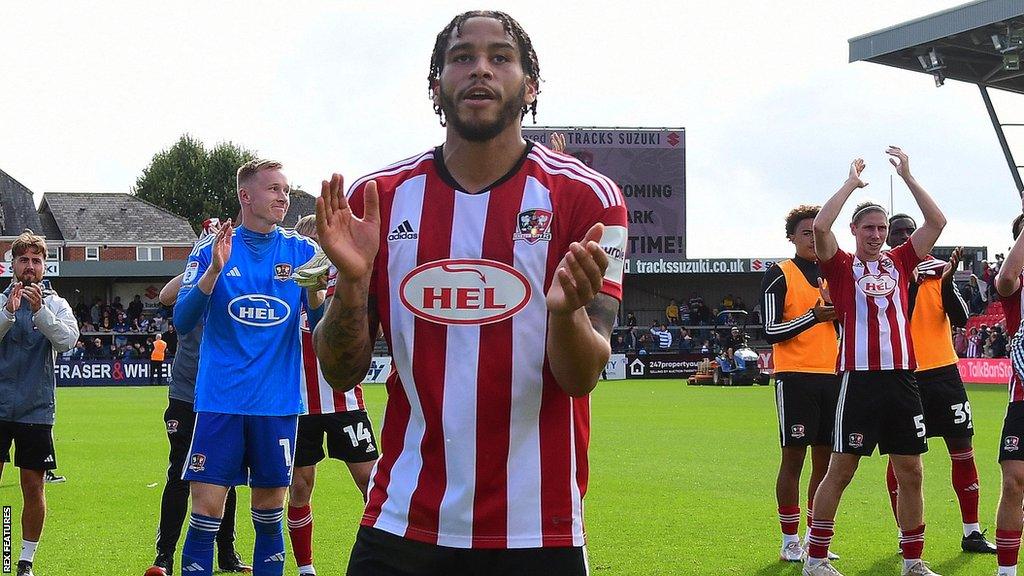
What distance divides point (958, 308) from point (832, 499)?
87.8 inches

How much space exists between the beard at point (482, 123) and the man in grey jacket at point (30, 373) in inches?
199

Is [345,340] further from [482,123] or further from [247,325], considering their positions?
[247,325]

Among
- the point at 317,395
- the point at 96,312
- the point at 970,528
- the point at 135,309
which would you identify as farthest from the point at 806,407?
the point at 96,312

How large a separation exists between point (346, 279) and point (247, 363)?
3.25 m

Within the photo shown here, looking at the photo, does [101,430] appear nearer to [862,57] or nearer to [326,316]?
[326,316]

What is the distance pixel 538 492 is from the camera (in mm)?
3084

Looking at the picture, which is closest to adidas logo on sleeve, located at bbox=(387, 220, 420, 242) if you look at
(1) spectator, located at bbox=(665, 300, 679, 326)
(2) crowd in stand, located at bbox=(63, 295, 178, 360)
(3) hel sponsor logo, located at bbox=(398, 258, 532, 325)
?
(3) hel sponsor logo, located at bbox=(398, 258, 532, 325)

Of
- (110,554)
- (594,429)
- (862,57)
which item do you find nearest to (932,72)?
(862,57)

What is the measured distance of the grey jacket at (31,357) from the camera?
7566 millimetres

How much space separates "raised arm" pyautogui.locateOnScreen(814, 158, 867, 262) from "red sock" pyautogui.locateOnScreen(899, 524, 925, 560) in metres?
1.77

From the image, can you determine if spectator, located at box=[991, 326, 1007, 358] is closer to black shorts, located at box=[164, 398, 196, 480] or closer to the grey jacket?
black shorts, located at box=[164, 398, 196, 480]

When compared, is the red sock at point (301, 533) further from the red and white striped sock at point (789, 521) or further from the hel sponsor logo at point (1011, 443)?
the hel sponsor logo at point (1011, 443)

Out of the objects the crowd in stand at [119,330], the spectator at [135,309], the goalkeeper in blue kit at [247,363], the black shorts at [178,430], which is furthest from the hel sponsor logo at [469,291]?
the spectator at [135,309]

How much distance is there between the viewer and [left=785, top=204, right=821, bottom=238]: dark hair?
8227 millimetres
